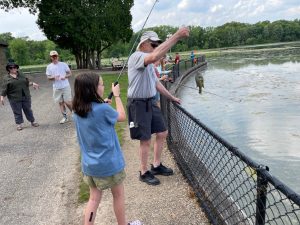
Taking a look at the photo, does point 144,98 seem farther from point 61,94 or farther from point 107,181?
point 61,94

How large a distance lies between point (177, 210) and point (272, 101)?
34.7 ft

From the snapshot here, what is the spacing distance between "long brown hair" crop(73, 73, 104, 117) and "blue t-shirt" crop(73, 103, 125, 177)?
4 centimetres

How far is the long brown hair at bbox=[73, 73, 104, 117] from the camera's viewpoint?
298cm

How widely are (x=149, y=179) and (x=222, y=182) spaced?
95 centimetres

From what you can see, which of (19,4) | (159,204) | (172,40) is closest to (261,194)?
(172,40)

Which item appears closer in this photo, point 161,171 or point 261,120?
point 161,171

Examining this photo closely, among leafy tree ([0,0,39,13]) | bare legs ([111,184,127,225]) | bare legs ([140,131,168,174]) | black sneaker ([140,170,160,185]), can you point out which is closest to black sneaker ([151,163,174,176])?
bare legs ([140,131,168,174])

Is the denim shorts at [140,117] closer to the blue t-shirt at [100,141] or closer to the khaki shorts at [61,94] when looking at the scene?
the blue t-shirt at [100,141]

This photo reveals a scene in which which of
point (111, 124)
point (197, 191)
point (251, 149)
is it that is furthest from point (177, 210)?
point (251, 149)

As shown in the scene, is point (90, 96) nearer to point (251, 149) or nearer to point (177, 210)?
point (177, 210)

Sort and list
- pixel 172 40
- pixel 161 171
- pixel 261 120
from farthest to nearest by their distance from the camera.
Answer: pixel 261 120 → pixel 161 171 → pixel 172 40

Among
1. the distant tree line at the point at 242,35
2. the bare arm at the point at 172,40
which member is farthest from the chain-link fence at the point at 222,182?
the distant tree line at the point at 242,35

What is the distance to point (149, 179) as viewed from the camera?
477cm

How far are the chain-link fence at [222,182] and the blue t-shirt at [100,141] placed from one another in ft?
3.23
